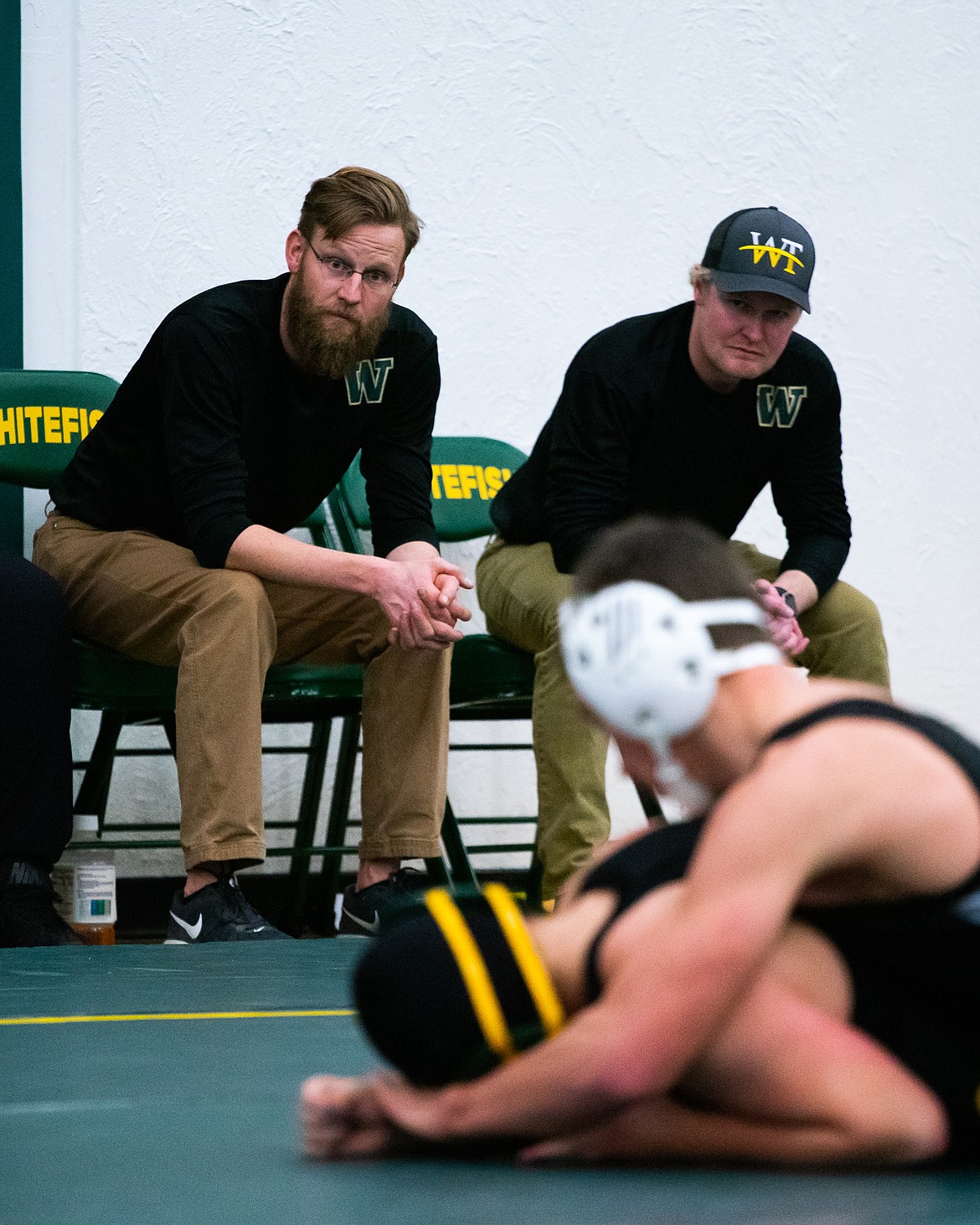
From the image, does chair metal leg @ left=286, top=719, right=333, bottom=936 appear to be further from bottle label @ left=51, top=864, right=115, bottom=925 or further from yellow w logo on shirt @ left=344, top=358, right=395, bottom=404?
yellow w logo on shirt @ left=344, top=358, right=395, bottom=404

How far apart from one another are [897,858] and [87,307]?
3060mm

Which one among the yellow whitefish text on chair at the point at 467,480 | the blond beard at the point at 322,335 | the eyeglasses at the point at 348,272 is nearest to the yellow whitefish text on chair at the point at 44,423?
the blond beard at the point at 322,335

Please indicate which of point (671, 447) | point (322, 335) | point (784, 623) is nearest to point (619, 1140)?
point (784, 623)

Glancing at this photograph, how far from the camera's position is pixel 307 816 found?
11.8 ft

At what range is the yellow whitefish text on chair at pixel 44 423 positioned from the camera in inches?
131

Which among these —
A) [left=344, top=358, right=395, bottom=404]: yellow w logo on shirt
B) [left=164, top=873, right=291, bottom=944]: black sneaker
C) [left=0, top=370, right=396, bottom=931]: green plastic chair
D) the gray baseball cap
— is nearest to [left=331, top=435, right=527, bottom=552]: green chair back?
[left=0, top=370, right=396, bottom=931]: green plastic chair

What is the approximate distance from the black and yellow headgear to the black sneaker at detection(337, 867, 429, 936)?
1723 millimetres

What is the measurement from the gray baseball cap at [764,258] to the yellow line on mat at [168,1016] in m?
1.61

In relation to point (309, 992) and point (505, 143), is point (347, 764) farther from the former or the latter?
point (505, 143)

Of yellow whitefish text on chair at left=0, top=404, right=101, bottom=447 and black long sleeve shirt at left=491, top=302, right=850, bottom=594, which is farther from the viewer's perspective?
yellow whitefish text on chair at left=0, top=404, right=101, bottom=447

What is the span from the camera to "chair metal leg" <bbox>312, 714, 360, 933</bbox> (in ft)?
11.4

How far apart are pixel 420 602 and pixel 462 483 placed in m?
0.90

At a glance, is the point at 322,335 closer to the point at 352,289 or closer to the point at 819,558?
the point at 352,289

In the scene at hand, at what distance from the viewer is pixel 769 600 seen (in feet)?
9.23
